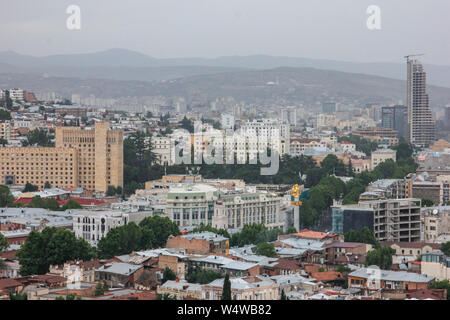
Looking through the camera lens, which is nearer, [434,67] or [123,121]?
[123,121]

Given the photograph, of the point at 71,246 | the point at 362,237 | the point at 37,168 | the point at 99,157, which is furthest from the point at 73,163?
the point at 71,246

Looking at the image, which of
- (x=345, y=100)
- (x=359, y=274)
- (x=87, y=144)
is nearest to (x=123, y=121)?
(x=87, y=144)

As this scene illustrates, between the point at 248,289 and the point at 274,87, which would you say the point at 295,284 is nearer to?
the point at 248,289

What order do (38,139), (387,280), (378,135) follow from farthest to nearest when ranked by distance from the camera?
(378,135) < (38,139) < (387,280)

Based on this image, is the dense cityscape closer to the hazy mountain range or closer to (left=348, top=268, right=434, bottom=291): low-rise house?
(left=348, top=268, right=434, bottom=291): low-rise house

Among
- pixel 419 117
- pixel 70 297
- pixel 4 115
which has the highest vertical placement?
pixel 4 115
